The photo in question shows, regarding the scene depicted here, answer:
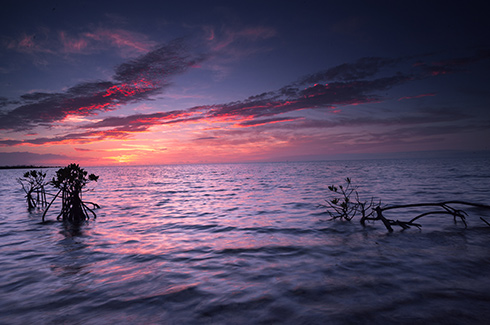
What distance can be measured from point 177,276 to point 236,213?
32.0ft

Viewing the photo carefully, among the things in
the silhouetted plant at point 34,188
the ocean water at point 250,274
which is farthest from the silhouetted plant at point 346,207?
the silhouetted plant at point 34,188

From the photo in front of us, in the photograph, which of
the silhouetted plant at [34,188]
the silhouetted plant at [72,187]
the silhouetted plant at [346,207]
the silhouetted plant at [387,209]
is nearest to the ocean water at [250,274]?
the silhouetted plant at [387,209]

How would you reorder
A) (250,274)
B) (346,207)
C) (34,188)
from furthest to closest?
1. (34,188)
2. (346,207)
3. (250,274)

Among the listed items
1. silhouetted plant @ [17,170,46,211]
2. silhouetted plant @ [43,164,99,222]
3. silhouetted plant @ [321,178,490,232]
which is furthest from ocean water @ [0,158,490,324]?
silhouetted plant @ [17,170,46,211]

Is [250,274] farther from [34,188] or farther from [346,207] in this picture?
[34,188]

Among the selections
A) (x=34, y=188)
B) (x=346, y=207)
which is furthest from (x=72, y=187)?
(x=346, y=207)

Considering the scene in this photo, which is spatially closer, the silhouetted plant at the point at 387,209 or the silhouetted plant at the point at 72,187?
the silhouetted plant at the point at 387,209

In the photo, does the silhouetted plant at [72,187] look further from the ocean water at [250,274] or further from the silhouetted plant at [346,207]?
the silhouetted plant at [346,207]

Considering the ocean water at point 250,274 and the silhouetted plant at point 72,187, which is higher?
Answer: the silhouetted plant at point 72,187

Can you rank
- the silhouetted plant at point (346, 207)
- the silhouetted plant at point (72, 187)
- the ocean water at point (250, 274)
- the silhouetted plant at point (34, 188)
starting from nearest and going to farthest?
1. the ocean water at point (250, 274)
2. the silhouetted plant at point (346, 207)
3. the silhouetted plant at point (72, 187)
4. the silhouetted plant at point (34, 188)

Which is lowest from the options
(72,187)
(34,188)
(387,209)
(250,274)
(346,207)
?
(250,274)

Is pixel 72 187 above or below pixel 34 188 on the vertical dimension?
above

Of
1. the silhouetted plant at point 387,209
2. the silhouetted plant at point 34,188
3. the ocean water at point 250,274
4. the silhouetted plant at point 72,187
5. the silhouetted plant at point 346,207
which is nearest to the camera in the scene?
the ocean water at point 250,274

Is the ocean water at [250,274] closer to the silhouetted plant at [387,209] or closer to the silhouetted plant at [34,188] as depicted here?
the silhouetted plant at [387,209]
